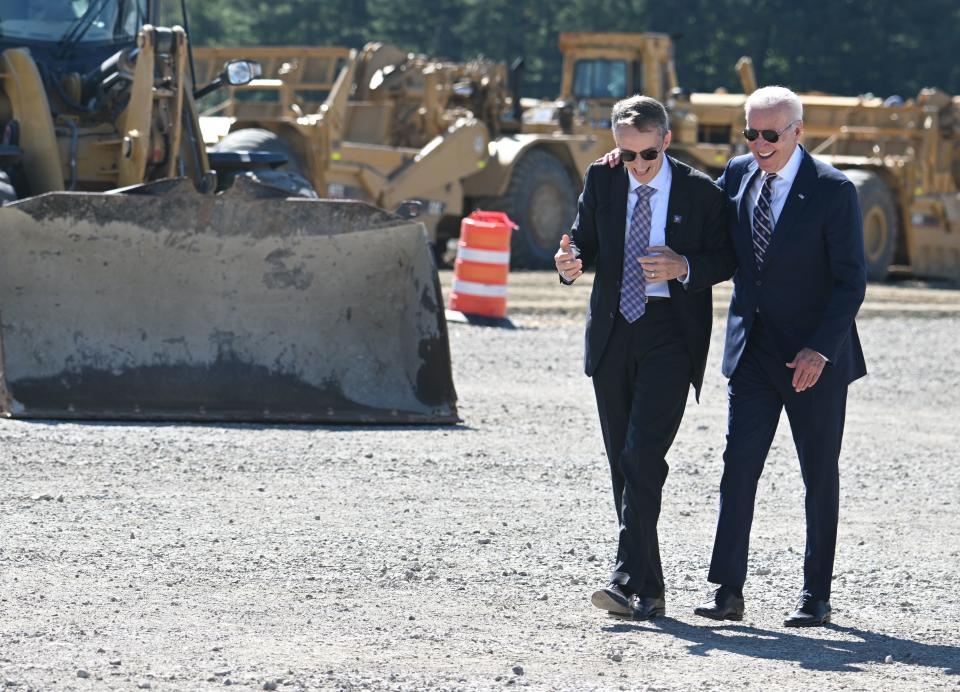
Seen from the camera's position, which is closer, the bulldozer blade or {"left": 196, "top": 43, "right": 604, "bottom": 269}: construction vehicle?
the bulldozer blade

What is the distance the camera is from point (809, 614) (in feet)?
18.6

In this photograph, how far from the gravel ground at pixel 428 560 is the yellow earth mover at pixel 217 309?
277 millimetres

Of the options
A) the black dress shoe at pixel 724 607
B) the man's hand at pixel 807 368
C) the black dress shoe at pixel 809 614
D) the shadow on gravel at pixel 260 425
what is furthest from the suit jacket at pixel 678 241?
the shadow on gravel at pixel 260 425

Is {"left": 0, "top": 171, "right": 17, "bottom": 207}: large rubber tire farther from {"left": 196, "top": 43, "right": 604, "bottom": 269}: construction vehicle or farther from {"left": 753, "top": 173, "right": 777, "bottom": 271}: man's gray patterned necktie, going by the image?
{"left": 196, "top": 43, "right": 604, "bottom": 269}: construction vehicle

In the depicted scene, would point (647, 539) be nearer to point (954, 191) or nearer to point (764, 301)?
point (764, 301)

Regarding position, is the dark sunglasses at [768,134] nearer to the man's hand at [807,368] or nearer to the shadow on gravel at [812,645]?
the man's hand at [807,368]

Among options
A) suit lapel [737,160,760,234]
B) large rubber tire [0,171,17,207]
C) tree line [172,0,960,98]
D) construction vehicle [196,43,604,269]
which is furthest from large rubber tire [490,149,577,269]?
tree line [172,0,960,98]

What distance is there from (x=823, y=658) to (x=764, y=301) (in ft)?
3.75

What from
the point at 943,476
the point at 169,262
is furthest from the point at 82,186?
the point at 943,476

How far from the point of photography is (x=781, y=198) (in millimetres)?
5648

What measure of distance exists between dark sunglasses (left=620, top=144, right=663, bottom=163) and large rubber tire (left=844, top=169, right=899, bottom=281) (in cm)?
1790

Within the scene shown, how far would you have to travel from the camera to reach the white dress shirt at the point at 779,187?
5.64 m

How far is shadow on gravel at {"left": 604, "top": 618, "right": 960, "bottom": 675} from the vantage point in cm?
526

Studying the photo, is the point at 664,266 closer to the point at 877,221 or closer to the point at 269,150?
the point at 269,150
